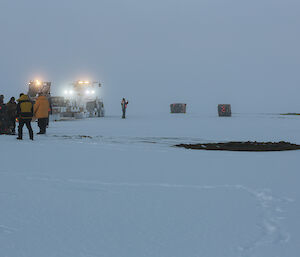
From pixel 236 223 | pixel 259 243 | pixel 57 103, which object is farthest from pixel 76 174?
pixel 57 103

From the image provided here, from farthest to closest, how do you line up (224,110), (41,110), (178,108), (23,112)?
1. (178,108)
2. (224,110)
3. (41,110)
4. (23,112)

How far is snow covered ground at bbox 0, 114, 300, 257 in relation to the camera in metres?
3.06

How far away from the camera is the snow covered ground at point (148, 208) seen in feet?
10.1

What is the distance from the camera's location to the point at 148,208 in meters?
4.23

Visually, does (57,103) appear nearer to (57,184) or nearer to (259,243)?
(57,184)

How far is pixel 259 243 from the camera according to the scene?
10.4 ft

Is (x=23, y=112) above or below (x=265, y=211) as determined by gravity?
above

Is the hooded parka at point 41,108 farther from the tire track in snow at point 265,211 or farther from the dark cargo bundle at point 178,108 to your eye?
the dark cargo bundle at point 178,108

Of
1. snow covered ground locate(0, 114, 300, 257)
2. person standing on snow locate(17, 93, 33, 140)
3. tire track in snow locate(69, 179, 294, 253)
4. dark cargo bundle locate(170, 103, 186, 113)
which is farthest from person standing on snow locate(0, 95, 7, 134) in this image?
dark cargo bundle locate(170, 103, 186, 113)

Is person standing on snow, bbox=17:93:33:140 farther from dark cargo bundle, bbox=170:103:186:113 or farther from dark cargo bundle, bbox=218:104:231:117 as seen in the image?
dark cargo bundle, bbox=170:103:186:113

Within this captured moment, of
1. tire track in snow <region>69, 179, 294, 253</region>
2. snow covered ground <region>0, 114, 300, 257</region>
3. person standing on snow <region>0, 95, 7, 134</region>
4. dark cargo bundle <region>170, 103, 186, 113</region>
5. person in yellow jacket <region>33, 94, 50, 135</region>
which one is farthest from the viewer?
dark cargo bundle <region>170, 103, 186, 113</region>

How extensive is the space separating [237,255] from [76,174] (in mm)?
3874

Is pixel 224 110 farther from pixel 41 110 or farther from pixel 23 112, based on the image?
pixel 23 112

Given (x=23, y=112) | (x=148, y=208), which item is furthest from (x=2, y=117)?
(x=148, y=208)
